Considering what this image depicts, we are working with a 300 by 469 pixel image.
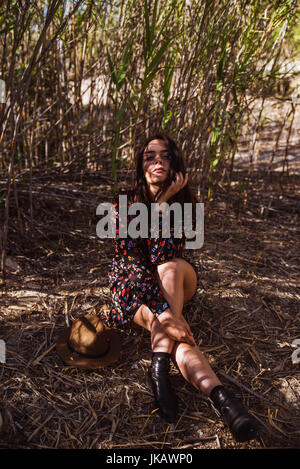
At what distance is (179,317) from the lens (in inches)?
Result: 55.8

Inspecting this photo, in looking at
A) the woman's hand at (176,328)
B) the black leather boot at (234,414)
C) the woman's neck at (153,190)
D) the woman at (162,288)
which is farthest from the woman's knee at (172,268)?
the black leather boot at (234,414)

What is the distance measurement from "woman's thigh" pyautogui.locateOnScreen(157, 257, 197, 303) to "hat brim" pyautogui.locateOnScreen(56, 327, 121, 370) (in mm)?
276

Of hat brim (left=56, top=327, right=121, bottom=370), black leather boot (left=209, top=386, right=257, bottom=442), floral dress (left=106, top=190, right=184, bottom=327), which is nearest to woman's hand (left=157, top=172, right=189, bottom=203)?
floral dress (left=106, top=190, right=184, bottom=327)

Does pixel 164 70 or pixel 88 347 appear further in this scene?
pixel 164 70

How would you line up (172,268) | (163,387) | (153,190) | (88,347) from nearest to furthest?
(163,387) → (88,347) → (172,268) → (153,190)

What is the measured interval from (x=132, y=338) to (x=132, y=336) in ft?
0.03

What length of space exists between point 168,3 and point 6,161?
115 cm

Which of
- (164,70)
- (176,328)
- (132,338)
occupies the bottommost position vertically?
(132,338)

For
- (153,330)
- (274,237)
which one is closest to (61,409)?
(153,330)

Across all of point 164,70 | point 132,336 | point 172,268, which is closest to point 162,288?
point 172,268

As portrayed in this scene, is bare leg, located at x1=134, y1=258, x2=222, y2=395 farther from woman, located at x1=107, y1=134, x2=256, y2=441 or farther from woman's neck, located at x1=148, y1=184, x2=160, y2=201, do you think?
woman's neck, located at x1=148, y1=184, x2=160, y2=201

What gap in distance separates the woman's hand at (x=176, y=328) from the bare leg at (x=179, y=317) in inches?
0.5

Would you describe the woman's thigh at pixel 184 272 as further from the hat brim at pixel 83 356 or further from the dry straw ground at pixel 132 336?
the hat brim at pixel 83 356

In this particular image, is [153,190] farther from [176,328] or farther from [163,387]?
[163,387]
